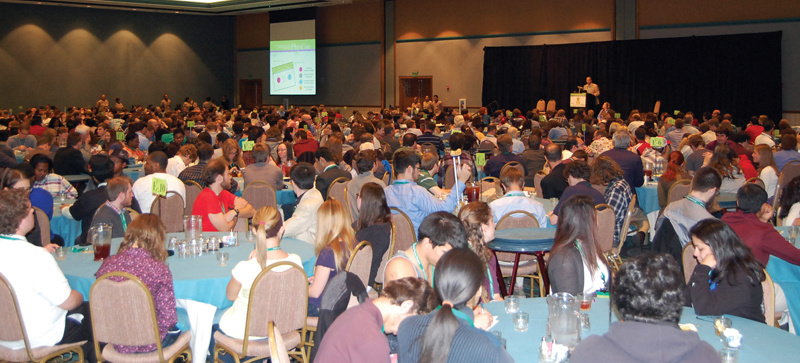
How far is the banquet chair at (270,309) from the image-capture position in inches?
122

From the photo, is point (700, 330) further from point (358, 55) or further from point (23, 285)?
point (358, 55)

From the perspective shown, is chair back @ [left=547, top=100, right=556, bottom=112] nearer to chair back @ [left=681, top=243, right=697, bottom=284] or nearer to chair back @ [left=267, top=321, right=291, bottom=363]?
chair back @ [left=681, top=243, right=697, bottom=284]

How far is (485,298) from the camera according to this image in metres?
3.14

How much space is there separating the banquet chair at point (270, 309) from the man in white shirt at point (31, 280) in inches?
31.8

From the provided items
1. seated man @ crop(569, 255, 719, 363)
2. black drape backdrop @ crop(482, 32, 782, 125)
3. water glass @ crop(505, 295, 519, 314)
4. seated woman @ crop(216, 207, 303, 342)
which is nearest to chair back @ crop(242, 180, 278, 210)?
seated woman @ crop(216, 207, 303, 342)

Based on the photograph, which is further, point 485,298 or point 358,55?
point 358,55

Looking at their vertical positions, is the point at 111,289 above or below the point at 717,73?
below

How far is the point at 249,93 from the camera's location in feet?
87.6

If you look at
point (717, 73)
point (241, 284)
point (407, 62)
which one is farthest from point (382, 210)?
point (407, 62)

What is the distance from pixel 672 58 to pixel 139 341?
53.7ft

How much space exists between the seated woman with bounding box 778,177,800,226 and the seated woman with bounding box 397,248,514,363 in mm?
3632

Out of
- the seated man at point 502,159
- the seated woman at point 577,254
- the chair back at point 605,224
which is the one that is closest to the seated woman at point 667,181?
the seated man at point 502,159

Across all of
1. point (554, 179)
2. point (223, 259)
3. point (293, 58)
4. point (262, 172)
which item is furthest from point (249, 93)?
point (223, 259)

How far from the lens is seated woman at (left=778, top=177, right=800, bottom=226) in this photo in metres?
4.64
